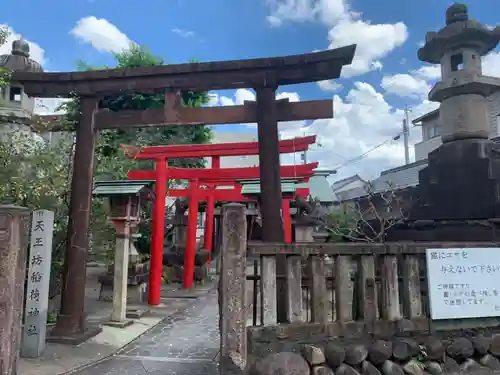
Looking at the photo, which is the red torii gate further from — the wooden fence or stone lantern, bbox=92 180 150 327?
the wooden fence

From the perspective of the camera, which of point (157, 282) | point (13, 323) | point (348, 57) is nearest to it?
point (13, 323)

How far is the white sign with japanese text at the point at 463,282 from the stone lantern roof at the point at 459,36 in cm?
604

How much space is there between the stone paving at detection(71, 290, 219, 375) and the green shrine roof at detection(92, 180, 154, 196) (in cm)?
310

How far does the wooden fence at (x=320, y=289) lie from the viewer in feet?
15.7

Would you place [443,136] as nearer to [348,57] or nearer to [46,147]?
[348,57]

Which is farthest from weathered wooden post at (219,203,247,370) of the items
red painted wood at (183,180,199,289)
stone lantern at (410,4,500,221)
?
red painted wood at (183,180,199,289)

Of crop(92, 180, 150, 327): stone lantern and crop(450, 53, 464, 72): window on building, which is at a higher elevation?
crop(450, 53, 464, 72): window on building

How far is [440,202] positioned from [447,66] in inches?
137

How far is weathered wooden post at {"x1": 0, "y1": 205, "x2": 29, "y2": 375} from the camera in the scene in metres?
4.66

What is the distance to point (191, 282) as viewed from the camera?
14102 millimetres

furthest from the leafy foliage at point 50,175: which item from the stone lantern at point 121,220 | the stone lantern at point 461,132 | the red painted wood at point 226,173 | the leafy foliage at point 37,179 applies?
the stone lantern at point 461,132

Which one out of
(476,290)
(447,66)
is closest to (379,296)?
(476,290)

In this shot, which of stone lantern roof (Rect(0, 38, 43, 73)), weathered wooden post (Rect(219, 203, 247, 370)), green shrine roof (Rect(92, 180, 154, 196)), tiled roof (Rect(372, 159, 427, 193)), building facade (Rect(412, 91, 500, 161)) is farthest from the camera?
building facade (Rect(412, 91, 500, 161))

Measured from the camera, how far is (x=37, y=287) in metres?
6.08
